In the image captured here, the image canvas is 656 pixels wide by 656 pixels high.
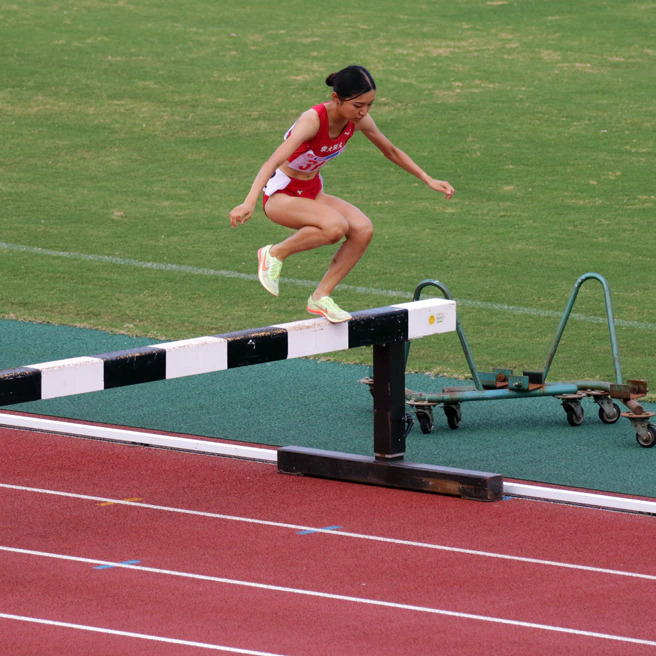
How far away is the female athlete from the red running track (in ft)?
3.54

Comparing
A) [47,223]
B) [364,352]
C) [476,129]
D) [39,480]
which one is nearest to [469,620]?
[39,480]

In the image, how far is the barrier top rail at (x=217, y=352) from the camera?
577 cm

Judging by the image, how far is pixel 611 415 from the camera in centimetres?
816

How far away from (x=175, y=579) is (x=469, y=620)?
1282 mm

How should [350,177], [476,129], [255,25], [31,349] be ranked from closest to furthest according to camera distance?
[31,349] → [350,177] → [476,129] → [255,25]

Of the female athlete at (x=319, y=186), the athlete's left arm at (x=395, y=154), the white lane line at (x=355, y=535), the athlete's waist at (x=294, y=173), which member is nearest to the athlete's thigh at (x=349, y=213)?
the female athlete at (x=319, y=186)

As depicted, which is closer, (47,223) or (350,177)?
(47,223)

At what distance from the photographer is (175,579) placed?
5918 millimetres

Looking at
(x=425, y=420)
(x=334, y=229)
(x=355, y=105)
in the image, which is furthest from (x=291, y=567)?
(x=425, y=420)

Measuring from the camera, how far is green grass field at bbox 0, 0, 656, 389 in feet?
36.9

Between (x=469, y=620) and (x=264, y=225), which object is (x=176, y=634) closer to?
(x=469, y=620)

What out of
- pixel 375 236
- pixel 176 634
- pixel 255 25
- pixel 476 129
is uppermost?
pixel 255 25

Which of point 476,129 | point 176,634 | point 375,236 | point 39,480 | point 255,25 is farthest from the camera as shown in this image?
point 255,25

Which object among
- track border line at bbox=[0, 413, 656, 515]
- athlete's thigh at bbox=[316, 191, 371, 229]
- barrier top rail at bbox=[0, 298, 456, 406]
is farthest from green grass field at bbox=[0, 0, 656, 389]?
athlete's thigh at bbox=[316, 191, 371, 229]
